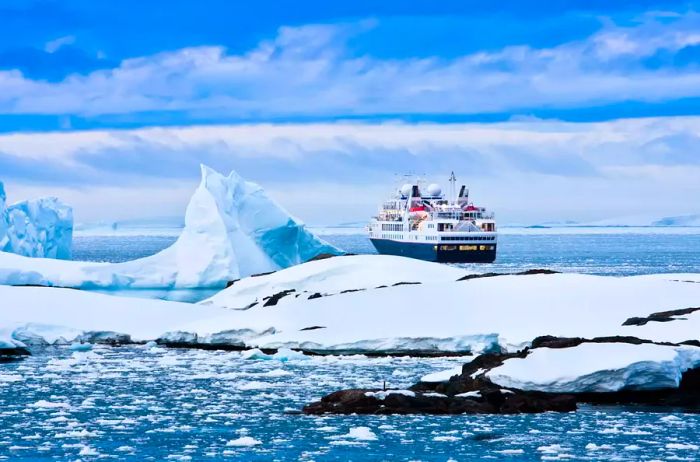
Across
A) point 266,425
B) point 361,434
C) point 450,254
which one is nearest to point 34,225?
point 450,254

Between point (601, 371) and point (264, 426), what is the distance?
629cm

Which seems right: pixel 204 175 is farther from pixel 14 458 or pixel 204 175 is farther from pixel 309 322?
pixel 14 458

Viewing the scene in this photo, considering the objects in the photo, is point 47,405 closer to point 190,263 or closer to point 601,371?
point 601,371

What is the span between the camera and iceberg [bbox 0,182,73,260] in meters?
62.9

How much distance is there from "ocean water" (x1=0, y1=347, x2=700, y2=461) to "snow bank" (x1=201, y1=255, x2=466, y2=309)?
15.8 m

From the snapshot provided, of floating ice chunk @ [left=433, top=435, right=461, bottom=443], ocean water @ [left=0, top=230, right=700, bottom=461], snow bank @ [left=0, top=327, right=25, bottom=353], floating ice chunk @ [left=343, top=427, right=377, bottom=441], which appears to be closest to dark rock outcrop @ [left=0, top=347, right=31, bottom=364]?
snow bank @ [left=0, top=327, right=25, bottom=353]

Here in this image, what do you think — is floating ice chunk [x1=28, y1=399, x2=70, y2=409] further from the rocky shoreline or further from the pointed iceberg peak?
the pointed iceberg peak

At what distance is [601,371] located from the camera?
70.3ft

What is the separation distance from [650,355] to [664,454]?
503 centimetres

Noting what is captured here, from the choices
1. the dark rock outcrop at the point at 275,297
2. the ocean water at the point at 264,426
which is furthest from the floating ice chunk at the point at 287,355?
the dark rock outcrop at the point at 275,297

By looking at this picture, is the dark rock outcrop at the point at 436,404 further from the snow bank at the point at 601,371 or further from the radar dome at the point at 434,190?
the radar dome at the point at 434,190

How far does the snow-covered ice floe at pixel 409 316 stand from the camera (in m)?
29.7

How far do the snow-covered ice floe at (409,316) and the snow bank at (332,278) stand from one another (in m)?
5.47

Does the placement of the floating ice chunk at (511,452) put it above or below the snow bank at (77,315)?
below
